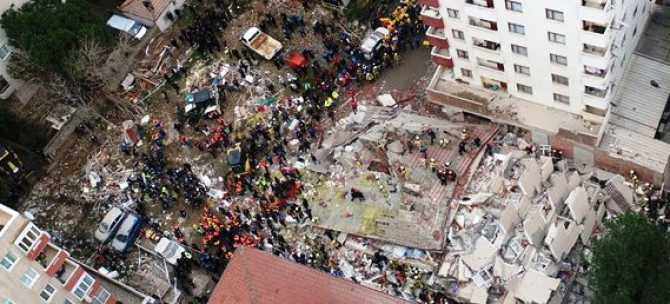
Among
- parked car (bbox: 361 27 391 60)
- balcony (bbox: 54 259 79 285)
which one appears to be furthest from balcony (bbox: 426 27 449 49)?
balcony (bbox: 54 259 79 285)

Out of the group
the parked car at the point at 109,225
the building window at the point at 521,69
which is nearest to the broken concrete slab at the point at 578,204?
the building window at the point at 521,69

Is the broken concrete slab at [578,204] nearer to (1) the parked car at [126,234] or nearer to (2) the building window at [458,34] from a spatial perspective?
(2) the building window at [458,34]

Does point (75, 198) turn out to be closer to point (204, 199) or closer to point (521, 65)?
point (204, 199)

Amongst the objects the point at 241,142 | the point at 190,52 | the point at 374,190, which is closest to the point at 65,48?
the point at 190,52

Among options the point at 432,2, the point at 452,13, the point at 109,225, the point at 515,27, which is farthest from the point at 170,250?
the point at 515,27

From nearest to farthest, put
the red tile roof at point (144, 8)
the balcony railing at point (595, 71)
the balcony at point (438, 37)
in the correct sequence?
1. the balcony railing at point (595, 71)
2. the balcony at point (438, 37)
3. the red tile roof at point (144, 8)

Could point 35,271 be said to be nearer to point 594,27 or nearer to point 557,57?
point 557,57

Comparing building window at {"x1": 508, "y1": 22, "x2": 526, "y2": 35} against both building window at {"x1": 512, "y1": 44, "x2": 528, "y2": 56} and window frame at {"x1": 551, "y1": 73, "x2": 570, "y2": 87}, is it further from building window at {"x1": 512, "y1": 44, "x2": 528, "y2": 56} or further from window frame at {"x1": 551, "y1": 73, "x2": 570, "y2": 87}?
window frame at {"x1": 551, "y1": 73, "x2": 570, "y2": 87}
